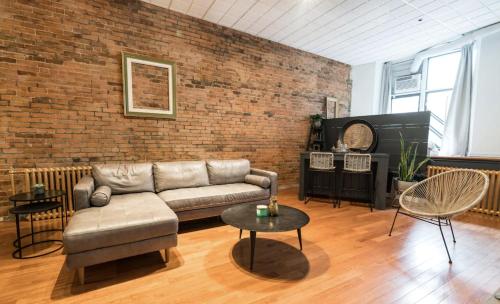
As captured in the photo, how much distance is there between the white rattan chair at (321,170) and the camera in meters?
3.93

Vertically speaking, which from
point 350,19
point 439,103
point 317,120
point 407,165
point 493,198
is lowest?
point 493,198

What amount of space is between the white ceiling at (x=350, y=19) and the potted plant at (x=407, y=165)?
1.99 metres

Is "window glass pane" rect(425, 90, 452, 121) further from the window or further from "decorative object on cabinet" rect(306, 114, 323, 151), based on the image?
"decorative object on cabinet" rect(306, 114, 323, 151)

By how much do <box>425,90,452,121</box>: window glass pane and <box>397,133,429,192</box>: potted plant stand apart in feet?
5.18

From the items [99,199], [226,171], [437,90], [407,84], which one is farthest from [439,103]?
[99,199]

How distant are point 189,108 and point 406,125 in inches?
159

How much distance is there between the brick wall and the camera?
2.83 meters

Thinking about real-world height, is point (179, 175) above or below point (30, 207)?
above

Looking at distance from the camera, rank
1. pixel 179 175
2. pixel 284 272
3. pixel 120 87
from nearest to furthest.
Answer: pixel 284 272
pixel 179 175
pixel 120 87

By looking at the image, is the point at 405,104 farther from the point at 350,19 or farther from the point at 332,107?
the point at 350,19

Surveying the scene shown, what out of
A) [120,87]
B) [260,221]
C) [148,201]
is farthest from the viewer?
[120,87]

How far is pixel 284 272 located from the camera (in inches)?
75.2

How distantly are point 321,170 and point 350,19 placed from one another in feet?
8.59

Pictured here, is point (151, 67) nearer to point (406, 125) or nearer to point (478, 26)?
point (406, 125)
